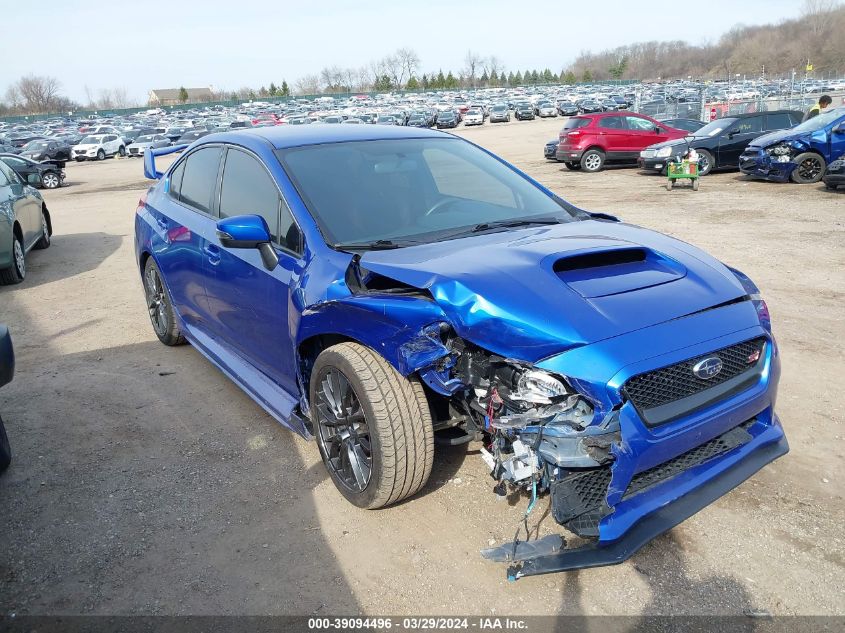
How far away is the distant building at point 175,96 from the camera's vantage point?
418ft

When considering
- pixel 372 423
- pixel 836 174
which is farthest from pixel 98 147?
pixel 372 423

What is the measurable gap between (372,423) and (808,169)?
46.0 ft

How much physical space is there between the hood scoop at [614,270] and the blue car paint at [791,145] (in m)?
12.5

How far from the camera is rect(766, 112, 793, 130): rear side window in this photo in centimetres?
1667

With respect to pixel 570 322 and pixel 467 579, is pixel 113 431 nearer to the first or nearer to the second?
pixel 467 579

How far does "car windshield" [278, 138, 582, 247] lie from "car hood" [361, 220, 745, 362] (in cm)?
31

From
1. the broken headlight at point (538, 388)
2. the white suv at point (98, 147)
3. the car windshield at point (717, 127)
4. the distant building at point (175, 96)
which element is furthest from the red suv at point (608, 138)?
the distant building at point (175, 96)

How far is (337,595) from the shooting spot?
109 inches

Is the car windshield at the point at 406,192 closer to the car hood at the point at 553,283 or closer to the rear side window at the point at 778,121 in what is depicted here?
the car hood at the point at 553,283

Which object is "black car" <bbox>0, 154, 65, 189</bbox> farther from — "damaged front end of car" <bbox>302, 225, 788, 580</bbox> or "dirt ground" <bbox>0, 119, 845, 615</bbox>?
"damaged front end of car" <bbox>302, 225, 788, 580</bbox>

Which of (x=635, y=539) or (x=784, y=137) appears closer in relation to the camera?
(x=635, y=539)

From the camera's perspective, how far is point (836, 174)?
479 inches

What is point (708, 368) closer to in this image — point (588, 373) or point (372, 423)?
point (588, 373)

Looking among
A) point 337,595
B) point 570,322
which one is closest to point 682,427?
point 570,322
